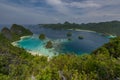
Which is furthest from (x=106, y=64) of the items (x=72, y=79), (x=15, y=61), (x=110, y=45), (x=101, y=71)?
(x=110, y=45)

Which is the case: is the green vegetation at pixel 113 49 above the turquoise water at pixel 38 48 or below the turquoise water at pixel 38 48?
above

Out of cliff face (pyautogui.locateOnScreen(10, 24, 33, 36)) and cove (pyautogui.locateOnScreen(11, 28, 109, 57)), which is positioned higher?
cliff face (pyautogui.locateOnScreen(10, 24, 33, 36))

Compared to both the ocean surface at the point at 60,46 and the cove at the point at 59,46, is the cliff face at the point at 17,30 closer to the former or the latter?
the cove at the point at 59,46

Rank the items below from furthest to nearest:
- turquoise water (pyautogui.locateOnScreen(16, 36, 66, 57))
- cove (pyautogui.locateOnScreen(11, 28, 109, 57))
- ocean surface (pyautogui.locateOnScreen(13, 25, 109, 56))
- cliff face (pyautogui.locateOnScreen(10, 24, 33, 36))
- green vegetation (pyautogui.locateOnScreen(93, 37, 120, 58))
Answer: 1. cliff face (pyautogui.locateOnScreen(10, 24, 33, 36))
2. ocean surface (pyautogui.locateOnScreen(13, 25, 109, 56))
3. cove (pyautogui.locateOnScreen(11, 28, 109, 57))
4. turquoise water (pyautogui.locateOnScreen(16, 36, 66, 57))
5. green vegetation (pyautogui.locateOnScreen(93, 37, 120, 58))

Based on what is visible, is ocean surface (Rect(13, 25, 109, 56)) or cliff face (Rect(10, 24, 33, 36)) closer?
ocean surface (Rect(13, 25, 109, 56))

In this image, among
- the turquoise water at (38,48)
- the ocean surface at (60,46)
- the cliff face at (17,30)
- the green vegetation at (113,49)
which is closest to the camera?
the green vegetation at (113,49)

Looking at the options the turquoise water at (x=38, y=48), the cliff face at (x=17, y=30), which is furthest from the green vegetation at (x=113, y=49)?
the cliff face at (x=17, y=30)

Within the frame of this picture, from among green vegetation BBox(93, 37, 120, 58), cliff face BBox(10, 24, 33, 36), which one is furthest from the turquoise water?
cliff face BBox(10, 24, 33, 36)

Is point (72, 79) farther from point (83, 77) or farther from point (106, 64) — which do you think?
point (106, 64)

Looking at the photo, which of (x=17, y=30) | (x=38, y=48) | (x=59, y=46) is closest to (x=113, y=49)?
(x=38, y=48)

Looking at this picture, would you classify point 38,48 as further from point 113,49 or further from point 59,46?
point 113,49

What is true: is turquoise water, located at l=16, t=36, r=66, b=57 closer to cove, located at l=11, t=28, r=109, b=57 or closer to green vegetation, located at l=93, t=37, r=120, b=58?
cove, located at l=11, t=28, r=109, b=57
